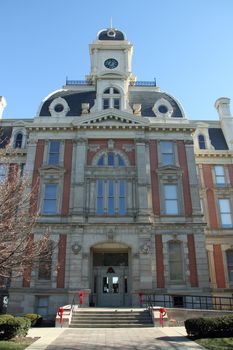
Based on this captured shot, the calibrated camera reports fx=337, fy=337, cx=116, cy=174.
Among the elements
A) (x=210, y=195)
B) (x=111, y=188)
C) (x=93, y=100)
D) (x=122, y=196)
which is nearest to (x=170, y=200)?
(x=122, y=196)

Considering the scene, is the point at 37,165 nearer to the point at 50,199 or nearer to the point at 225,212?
the point at 50,199

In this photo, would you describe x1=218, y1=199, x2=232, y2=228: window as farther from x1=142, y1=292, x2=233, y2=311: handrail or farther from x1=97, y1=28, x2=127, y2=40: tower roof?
x1=97, y1=28, x2=127, y2=40: tower roof

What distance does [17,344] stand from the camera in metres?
13.5

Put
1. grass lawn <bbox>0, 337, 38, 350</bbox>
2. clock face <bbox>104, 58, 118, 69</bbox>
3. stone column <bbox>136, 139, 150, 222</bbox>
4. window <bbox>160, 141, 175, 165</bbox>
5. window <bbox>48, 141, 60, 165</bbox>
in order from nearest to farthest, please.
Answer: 1. grass lawn <bbox>0, 337, 38, 350</bbox>
2. stone column <bbox>136, 139, 150, 222</bbox>
3. window <bbox>48, 141, 60, 165</bbox>
4. window <bbox>160, 141, 175, 165</bbox>
5. clock face <bbox>104, 58, 118, 69</bbox>

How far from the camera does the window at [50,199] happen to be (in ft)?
93.7

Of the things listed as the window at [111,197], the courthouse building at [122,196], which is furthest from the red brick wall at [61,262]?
the window at [111,197]

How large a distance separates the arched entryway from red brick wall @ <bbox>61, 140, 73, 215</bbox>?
4.18 m

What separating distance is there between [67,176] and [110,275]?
9.23 metres

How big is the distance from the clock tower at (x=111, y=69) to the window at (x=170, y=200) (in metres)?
9.17

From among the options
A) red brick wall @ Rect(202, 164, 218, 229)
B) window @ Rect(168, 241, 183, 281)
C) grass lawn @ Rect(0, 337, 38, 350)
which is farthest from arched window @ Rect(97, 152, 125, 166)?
grass lawn @ Rect(0, 337, 38, 350)

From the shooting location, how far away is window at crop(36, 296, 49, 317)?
25.4 metres

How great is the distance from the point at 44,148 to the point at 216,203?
17.5 m

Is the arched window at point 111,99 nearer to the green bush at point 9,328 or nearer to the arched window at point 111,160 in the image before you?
the arched window at point 111,160

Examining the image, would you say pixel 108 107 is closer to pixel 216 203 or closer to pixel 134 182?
pixel 134 182
